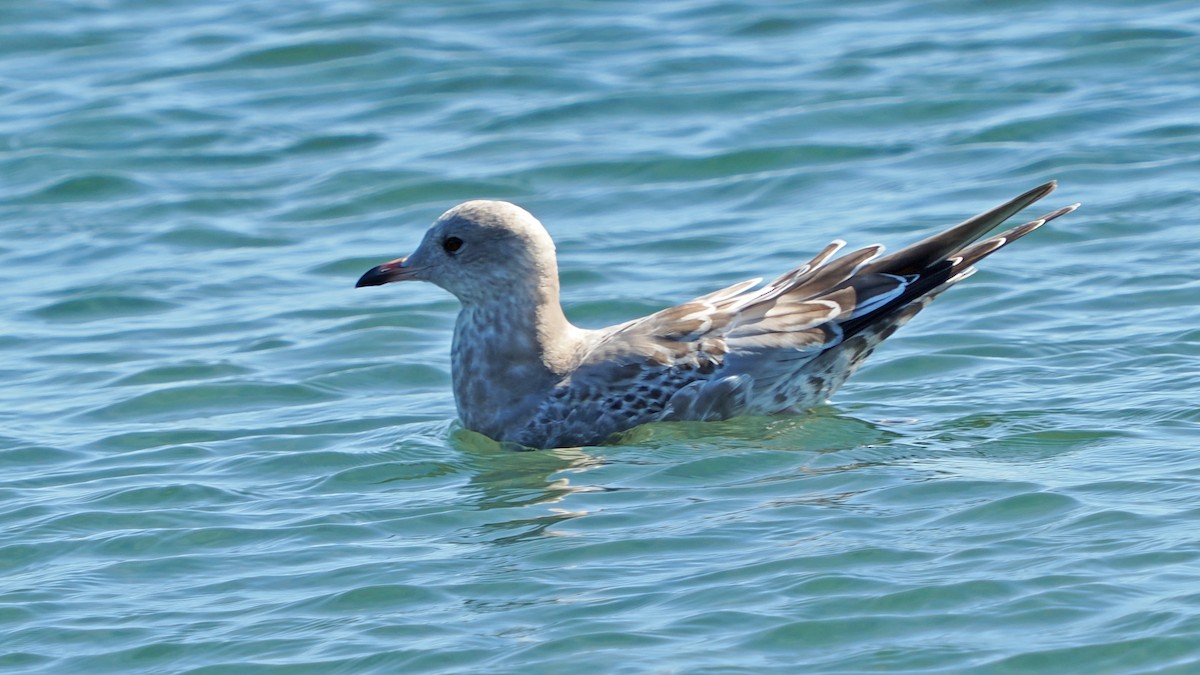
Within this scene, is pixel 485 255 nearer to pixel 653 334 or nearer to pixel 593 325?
pixel 653 334

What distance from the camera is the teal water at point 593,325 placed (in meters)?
7.25

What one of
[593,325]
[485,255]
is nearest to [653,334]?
[485,255]

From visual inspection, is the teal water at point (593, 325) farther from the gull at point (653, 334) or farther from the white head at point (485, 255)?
the white head at point (485, 255)

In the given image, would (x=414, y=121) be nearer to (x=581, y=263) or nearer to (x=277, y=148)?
(x=277, y=148)

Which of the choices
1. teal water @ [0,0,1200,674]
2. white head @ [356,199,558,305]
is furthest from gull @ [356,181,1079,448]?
teal water @ [0,0,1200,674]

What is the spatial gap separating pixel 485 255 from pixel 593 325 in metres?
2.01

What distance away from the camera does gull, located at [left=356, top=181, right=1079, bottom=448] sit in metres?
9.54

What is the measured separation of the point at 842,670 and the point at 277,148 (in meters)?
9.91

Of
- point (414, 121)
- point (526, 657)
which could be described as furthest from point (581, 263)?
point (526, 657)

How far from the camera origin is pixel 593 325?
11867 millimetres

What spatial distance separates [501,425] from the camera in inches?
381

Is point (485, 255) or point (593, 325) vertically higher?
point (485, 255)

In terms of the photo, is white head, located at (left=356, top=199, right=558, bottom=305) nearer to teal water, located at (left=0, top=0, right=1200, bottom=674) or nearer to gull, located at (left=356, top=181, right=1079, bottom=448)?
gull, located at (left=356, top=181, right=1079, bottom=448)

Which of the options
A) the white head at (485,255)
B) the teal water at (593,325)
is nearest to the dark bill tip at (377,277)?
the white head at (485,255)
